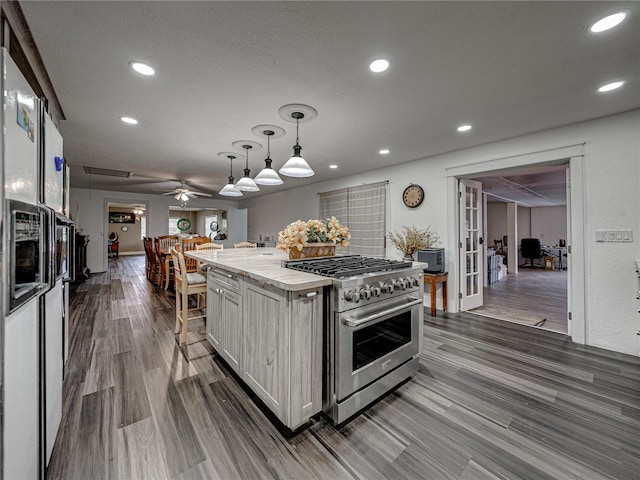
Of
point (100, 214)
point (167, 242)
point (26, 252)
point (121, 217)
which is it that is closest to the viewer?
point (26, 252)

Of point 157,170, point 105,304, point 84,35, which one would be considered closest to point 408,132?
point 84,35

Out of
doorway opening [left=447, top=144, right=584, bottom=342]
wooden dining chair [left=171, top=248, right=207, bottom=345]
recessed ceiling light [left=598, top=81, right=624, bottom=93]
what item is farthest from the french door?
wooden dining chair [left=171, top=248, right=207, bottom=345]

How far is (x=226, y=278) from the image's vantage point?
83.7 inches

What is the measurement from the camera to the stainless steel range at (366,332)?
1589 mm

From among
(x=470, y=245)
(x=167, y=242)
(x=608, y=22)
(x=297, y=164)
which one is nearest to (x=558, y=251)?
(x=470, y=245)

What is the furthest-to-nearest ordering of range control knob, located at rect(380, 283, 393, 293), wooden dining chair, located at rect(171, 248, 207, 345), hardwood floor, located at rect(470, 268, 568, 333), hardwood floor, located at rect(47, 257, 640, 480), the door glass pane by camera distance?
hardwood floor, located at rect(470, 268, 568, 333)
wooden dining chair, located at rect(171, 248, 207, 345)
range control knob, located at rect(380, 283, 393, 293)
the door glass pane
hardwood floor, located at rect(47, 257, 640, 480)

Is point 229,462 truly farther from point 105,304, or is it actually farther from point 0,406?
point 105,304

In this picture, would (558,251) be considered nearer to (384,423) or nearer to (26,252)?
(384,423)

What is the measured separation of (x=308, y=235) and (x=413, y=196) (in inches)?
100

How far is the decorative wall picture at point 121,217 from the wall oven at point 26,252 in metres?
14.2

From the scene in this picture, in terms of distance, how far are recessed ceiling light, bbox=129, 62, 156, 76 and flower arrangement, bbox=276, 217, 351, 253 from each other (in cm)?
147

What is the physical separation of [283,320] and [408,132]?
104 inches

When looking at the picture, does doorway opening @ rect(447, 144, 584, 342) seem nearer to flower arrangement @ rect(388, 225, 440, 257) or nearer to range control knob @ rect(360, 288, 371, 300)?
flower arrangement @ rect(388, 225, 440, 257)

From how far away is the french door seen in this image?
388 centimetres
